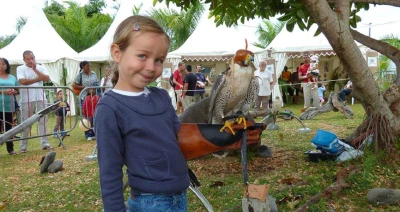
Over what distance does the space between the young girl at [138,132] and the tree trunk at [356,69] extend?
213 cm

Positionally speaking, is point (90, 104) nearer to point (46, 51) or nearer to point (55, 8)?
point (46, 51)

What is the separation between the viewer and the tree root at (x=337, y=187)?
3174 millimetres

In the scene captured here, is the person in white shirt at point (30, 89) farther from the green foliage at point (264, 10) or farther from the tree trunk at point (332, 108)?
the tree trunk at point (332, 108)

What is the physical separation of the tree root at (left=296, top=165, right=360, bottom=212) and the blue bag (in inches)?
16.3

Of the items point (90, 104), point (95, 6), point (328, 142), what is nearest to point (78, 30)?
point (95, 6)

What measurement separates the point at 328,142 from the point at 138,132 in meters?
3.13

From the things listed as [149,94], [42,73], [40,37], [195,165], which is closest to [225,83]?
[195,165]

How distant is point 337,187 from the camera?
11.3ft

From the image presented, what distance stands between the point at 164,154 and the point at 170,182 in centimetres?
12

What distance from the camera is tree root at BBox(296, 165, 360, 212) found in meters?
3.17

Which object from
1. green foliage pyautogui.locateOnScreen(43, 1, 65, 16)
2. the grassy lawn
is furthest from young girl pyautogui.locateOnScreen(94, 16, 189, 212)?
green foliage pyautogui.locateOnScreen(43, 1, 65, 16)

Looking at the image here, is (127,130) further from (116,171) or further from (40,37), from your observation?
(40,37)

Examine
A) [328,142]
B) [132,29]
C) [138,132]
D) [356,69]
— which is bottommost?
[328,142]

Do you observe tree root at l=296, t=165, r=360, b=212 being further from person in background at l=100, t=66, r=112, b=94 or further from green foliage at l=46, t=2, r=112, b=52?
green foliage at l=46, t=2, r=112, b=52
